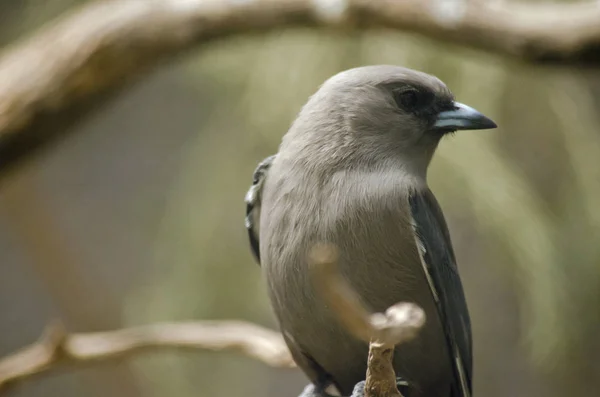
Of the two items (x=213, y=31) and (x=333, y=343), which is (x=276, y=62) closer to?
(x=213, y=31)

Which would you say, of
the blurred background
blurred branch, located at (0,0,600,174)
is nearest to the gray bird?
blurred branch, located at (0,0,600,174)

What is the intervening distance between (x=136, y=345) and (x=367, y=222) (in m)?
1.15

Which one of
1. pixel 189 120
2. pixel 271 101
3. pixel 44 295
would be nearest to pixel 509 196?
pixel 271 101

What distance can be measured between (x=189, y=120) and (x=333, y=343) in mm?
3257

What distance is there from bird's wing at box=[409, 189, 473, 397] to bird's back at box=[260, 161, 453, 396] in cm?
2

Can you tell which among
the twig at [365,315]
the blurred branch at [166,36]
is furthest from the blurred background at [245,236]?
the twig at [365,315]

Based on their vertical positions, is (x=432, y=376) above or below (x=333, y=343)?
below

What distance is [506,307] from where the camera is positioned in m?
4.05

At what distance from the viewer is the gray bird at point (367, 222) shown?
1777 millimetres

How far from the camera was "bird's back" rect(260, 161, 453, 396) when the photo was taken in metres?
1.76

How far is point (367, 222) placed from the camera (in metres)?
1.77

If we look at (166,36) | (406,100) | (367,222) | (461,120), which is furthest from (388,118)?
(166,36)

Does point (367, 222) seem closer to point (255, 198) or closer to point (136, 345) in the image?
point (255, 198)

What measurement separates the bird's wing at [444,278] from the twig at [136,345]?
2.22 feet
